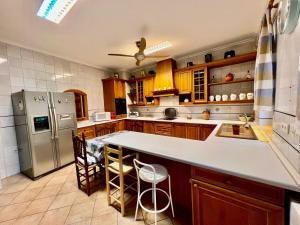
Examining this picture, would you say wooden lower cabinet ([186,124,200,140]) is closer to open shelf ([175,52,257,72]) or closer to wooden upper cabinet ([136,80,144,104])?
open shelf ([175,52,257,72])

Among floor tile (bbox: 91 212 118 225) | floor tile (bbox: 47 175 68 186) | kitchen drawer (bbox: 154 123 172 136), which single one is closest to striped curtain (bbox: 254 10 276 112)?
floor tile (bbox: 91 212 118 225)

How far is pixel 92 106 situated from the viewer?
14.3 feet

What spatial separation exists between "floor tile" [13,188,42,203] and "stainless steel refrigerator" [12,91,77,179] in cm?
37

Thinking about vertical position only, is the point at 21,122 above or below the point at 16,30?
below

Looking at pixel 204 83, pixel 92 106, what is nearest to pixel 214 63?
pixel 204 83

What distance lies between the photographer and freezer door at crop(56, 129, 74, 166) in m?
2.94

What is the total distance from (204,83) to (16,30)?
3.77 metres

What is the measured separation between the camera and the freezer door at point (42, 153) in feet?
8.38

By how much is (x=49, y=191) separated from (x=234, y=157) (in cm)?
274

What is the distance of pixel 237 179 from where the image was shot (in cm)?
101

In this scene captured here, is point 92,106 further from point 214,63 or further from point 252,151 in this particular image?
point 252,151

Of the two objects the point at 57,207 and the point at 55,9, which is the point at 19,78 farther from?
the point at 57,207

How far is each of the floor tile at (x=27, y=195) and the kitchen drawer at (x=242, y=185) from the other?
249 centimetres

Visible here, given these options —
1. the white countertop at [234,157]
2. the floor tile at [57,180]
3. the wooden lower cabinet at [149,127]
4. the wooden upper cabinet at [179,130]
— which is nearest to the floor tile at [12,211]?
the floor tile at [57,180]
